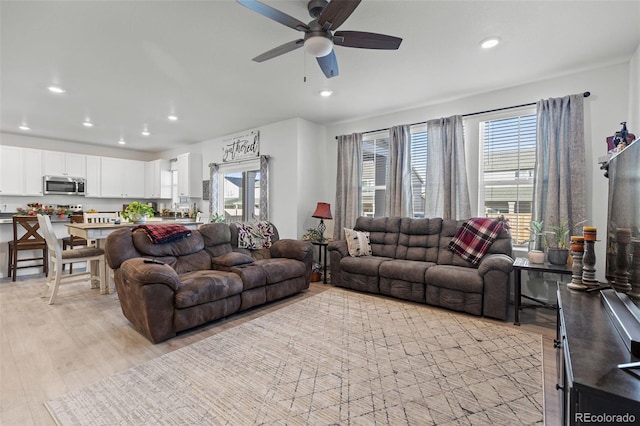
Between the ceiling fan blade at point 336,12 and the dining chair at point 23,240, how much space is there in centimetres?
533

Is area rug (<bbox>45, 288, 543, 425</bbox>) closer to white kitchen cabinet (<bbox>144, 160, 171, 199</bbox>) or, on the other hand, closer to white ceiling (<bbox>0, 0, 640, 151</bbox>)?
white ceiling (<bbox>0, 0, 640, 151</bbox>)

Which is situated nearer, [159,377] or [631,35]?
[159,377]

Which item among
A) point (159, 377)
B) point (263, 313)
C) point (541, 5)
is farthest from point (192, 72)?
point (541, 5)

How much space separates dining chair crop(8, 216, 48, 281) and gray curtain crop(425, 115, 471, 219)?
6086 mm

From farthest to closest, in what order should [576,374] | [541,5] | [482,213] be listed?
[482,213], [541,5], [576,374]

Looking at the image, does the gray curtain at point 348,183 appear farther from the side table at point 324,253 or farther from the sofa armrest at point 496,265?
the sofa armrest at point 496,265

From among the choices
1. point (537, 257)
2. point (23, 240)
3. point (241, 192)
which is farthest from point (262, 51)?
point (23, 240)

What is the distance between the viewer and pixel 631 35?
264cm

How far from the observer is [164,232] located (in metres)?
3.40

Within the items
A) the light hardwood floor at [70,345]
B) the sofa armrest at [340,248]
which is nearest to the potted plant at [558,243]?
the light hardwood floor at [70,345]

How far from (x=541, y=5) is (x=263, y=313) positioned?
12.2ft

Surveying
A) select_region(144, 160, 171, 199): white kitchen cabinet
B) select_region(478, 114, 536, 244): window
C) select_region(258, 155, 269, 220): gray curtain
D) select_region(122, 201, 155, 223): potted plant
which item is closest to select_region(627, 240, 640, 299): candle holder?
select_region(478, 114, 536, 244): window

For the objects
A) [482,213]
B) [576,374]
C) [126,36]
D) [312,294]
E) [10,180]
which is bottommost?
[312,294]

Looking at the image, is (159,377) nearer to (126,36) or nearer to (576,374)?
(576,374)
